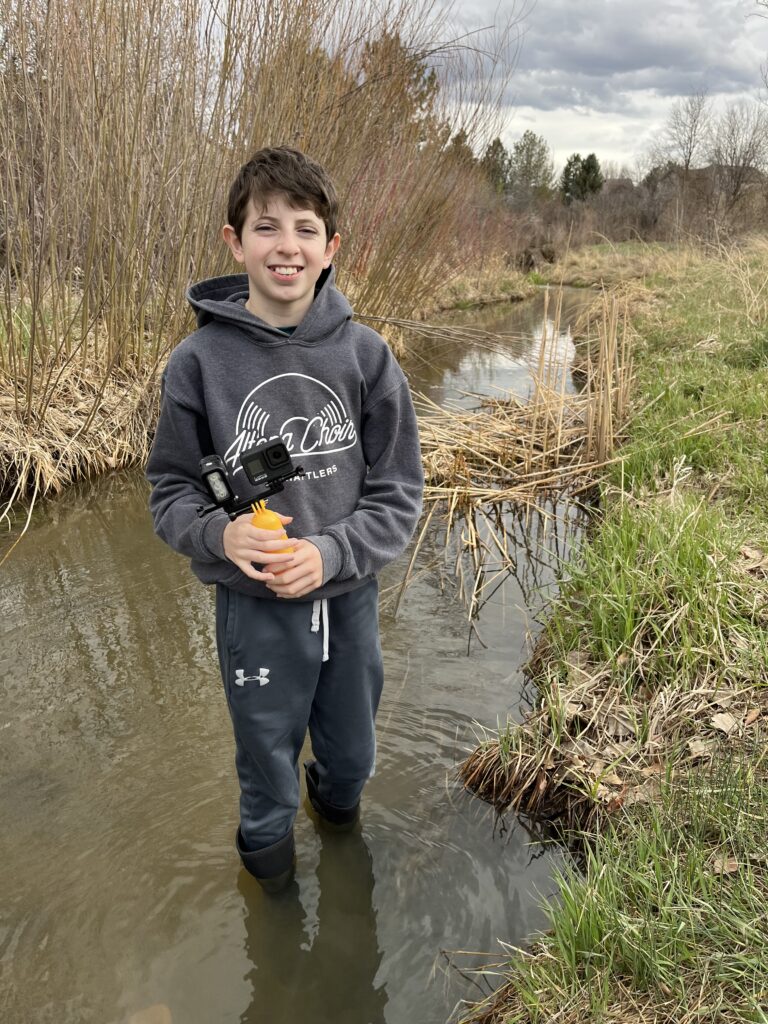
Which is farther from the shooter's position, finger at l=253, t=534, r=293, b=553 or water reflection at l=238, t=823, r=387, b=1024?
water reflection at l=238, t=823, r=387, b=1024

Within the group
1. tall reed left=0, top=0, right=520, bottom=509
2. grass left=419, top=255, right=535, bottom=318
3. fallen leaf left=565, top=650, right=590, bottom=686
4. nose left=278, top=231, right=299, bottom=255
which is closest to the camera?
nose left=278, top=231, right=299, bottom=255

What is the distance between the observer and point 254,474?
143 cm

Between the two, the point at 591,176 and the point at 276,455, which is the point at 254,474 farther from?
the point at 591,176

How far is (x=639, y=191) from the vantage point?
3747cm

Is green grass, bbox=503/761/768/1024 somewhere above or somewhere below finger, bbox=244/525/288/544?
below

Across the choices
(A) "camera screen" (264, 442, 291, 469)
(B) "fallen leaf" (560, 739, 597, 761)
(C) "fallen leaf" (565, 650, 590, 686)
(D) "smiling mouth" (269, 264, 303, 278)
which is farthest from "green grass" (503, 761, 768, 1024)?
(D) "smiling mouth" (269, 264, 303, 278)

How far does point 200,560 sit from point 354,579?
33cm

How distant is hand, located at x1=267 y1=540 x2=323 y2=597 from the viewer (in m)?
1.45

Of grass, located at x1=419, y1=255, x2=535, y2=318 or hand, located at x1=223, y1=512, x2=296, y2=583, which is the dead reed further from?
grass, located at x1=419, y1=255, x2=535, y2=318

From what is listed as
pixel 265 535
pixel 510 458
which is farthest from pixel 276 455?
pixel 510 458

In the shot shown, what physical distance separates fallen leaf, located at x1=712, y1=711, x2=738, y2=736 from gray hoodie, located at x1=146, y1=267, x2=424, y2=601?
4.01 feet

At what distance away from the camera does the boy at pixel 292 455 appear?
155 cm

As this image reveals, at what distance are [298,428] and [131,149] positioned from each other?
3687 mm

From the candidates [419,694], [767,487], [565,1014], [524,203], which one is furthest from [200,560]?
[524,203]
